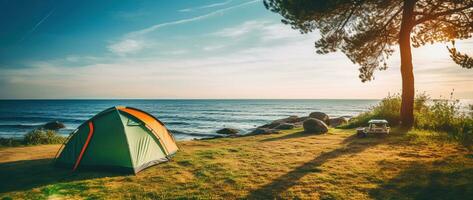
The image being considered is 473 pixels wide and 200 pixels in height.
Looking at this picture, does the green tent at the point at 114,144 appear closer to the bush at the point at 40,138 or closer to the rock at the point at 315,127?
the bush at the point at 40,138

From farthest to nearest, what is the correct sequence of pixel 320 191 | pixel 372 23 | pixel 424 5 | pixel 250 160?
1. pixel 372 23
2. pixel 424 5
3. pixel 250 160
4. pixel 320 191

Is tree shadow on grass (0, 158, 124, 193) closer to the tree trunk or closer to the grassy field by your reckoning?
the grassy field

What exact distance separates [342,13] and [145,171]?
13.6 m

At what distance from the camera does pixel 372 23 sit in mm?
16656

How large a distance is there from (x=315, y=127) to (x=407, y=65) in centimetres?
617

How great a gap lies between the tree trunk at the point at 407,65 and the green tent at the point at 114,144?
44.7 feet

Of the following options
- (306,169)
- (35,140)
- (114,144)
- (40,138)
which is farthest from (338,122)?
(35,140)

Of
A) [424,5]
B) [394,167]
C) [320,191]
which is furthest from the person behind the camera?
[424,5]

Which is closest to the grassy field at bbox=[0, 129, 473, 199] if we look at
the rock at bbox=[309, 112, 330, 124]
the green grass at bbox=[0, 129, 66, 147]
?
the green grass at bbox=[0, 129, 66, 147]

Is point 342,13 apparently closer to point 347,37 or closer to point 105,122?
point 347,37

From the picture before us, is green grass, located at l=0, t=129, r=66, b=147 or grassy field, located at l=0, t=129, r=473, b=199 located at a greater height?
grassy field, located at l=0, t=129, r=473, b=199

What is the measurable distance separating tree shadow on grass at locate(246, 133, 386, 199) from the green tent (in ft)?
14.1

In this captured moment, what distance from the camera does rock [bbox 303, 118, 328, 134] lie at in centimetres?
1728

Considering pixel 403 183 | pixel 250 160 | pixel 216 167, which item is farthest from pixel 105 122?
pixel 403 183
